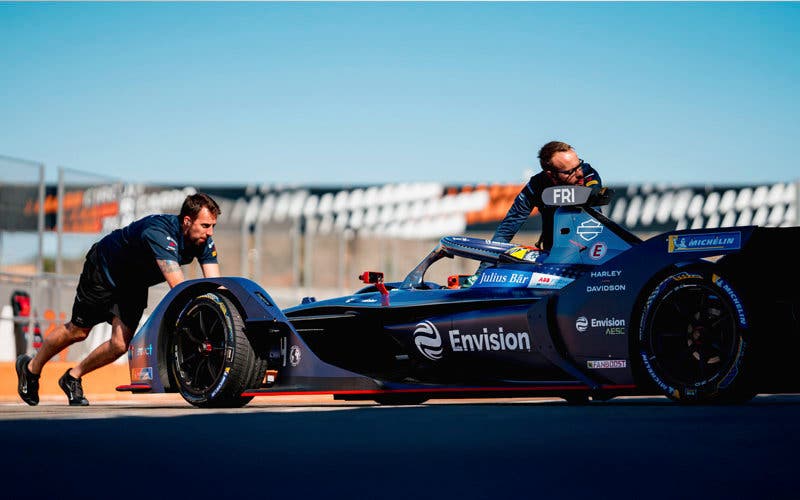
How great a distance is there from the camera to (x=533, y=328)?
6.41m

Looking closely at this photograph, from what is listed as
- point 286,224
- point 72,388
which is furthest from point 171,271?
point 286,224

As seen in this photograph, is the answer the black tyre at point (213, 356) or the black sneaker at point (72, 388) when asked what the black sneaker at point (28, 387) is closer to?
the black sneaker at point (72, 388)

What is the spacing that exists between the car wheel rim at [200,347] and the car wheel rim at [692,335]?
2.68 meters

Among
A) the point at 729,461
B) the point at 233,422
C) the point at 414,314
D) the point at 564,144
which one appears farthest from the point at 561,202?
the point at 729,461

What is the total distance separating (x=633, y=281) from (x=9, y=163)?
39.3ft

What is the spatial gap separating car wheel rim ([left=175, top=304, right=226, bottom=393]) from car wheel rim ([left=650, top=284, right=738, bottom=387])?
2675mm

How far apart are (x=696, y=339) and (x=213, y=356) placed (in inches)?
118

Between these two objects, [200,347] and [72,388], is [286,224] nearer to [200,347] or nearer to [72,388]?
[72,388]

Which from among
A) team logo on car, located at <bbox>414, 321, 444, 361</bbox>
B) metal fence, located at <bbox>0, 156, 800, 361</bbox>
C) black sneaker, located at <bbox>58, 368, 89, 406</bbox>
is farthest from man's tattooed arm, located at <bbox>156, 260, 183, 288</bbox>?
metal fence, located at <bbox>0, 156, 800, 361</bbox>

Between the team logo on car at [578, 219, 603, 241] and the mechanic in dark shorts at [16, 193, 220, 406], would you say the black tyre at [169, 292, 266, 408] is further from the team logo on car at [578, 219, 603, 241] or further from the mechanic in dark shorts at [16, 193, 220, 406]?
the team logo on car at [578, 219, 603, 241]

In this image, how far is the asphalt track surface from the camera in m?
3.44

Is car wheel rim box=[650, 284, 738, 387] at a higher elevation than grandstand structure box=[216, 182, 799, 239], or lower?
lower

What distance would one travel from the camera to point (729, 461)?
12.7 feet

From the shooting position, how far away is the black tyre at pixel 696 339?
5.68 meters
